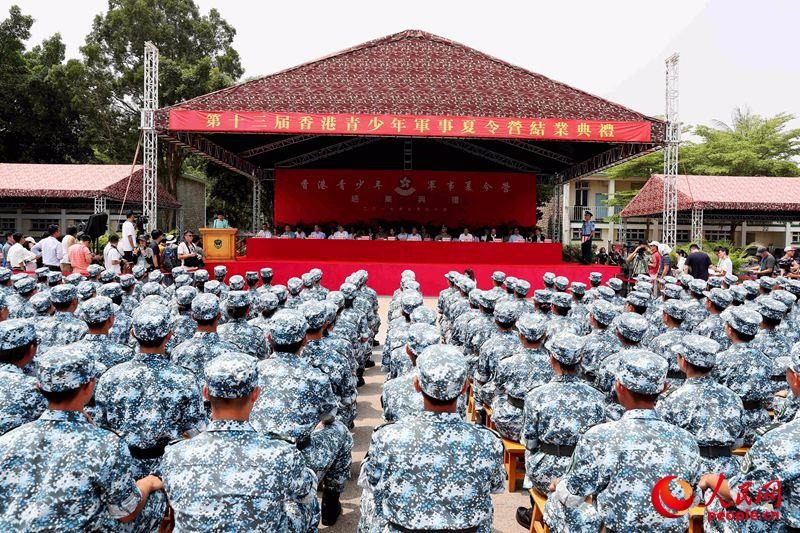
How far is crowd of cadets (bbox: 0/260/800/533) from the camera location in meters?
2.04

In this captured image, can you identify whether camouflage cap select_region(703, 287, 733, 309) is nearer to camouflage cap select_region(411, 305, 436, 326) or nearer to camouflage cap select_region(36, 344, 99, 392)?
camouflage cap select_region(411, 305, 436, 326)

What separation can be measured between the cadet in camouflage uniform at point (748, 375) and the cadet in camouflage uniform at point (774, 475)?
1.74m

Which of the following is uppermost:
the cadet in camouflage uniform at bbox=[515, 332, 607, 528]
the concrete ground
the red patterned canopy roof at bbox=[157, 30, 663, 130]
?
the red patterned canopy roof at bbox=[157, 30, 663, 130]

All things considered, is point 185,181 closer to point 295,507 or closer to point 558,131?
point 558,131

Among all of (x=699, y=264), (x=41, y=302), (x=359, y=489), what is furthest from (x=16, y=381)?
(x=699, y=264)

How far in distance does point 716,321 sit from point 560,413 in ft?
10.2

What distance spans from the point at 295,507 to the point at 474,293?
3751 millimetres

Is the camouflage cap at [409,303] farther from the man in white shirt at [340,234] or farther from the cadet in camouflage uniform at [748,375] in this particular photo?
the man in white shirt at [340,234]

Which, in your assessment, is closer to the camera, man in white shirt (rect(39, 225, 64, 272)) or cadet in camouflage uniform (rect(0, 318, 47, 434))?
cadet in camouflage uniform (rect(0, 318, 47, 434))

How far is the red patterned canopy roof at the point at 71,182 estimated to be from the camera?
19250 mm

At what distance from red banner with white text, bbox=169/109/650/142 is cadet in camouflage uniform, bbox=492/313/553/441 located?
368 inches

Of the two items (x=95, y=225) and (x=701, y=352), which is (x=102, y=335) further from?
(x=95, y=225)

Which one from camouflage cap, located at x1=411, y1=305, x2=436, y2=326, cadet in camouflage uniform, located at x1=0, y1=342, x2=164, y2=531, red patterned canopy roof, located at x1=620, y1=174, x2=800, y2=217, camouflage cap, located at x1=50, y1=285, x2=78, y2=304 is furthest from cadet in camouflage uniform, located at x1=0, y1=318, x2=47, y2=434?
red patterned canopy roof, located at x1=620, y1=174, x2=800, y2=217

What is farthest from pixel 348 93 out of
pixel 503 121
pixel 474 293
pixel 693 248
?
pixel 474 293
